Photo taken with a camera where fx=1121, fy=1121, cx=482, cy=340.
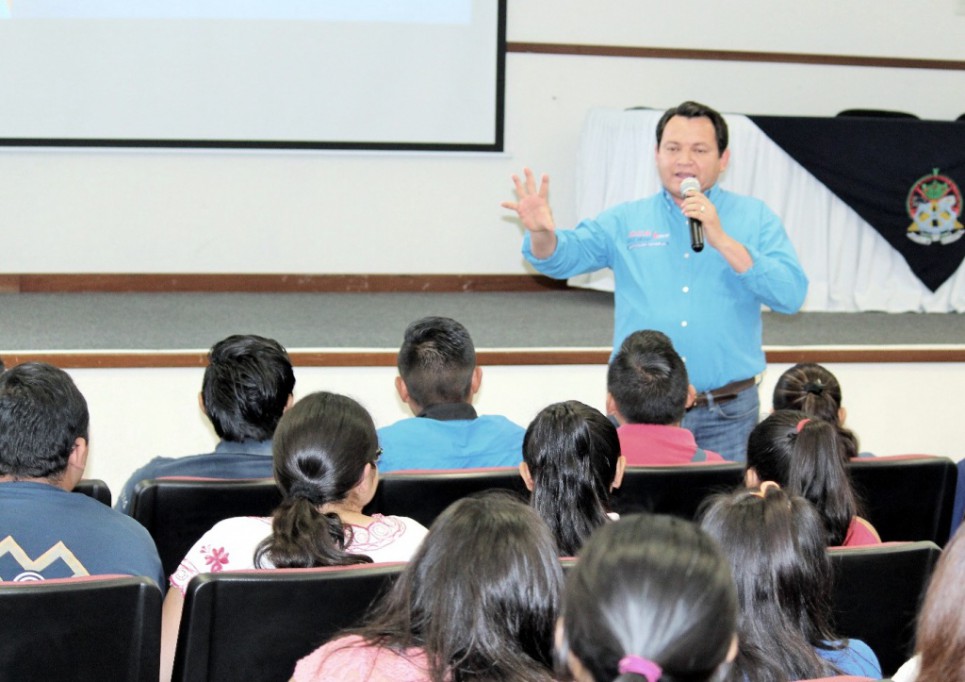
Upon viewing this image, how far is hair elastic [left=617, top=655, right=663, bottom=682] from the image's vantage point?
91 cm

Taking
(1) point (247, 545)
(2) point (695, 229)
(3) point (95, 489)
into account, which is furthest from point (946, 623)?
(2) point (695, 229)

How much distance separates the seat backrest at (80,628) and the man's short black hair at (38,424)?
48 cm

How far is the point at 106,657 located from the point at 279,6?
4.73 metres

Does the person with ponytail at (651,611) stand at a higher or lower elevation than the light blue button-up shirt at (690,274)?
lower

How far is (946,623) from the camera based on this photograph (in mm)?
1121

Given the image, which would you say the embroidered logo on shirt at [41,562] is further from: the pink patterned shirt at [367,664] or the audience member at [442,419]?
the audience member at [442,419]

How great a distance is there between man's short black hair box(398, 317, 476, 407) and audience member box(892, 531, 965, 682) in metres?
1.61

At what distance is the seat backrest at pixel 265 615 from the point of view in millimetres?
1560

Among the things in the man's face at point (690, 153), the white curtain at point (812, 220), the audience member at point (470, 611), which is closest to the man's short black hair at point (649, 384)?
the man's face at point (690, 153)

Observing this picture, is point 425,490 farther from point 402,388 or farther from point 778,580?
point 778,580

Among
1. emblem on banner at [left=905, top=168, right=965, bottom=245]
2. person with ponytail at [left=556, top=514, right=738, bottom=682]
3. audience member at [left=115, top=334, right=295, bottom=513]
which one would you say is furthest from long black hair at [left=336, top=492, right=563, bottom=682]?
emblem on banner at [left=905, top=168, right=965, bottom=245]

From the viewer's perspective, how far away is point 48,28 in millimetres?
5551

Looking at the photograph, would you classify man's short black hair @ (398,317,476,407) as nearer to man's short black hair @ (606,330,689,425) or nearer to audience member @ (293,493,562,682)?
man's short black hair @ (606,330,689,425)

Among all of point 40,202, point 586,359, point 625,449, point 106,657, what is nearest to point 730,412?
point 625,449
